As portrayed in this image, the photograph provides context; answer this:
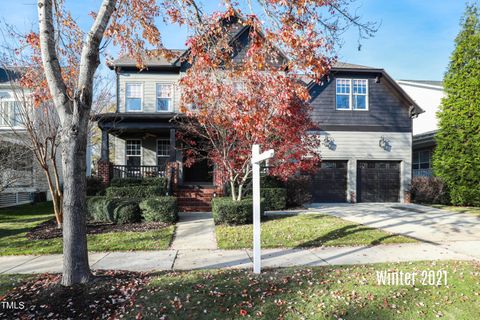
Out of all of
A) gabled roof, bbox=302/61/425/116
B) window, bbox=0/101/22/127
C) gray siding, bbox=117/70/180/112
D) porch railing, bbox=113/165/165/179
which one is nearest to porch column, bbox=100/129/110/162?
porch railing, bbox=113/165/165/179

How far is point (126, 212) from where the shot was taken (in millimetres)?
10219

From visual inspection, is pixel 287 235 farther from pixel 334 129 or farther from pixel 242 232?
pixel 334 129

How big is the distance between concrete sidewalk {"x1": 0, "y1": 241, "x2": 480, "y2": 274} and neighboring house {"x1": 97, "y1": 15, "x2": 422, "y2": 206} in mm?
9726

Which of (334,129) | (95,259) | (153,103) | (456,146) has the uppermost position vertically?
(153,103)

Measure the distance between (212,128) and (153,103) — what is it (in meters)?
7.32

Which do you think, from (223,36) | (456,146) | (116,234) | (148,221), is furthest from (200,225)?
(456,146)

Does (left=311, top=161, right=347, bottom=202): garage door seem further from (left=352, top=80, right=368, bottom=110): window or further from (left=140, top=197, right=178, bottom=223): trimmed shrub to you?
(left=140, top=197, right=178, bottom=223): trimmed shrub

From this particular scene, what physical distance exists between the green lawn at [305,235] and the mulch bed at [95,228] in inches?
82.0

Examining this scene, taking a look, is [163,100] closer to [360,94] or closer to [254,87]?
[254,87]

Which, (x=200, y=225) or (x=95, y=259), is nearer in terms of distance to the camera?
(x=95, y=259)

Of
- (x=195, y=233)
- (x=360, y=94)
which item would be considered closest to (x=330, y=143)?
(x=360, y=94)

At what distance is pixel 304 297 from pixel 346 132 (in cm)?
1418

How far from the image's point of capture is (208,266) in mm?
5793

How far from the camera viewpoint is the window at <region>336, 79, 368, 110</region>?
56.1ft
